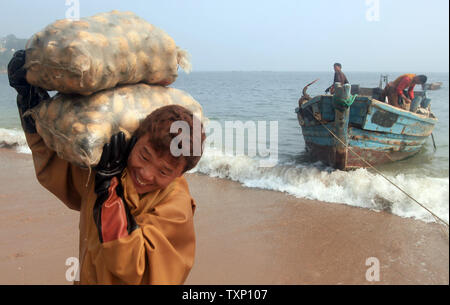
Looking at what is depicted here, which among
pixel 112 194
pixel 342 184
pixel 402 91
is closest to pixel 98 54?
pixel 112 194

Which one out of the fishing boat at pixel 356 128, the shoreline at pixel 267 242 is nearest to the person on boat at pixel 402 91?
the fishing boat at pixel 356 128

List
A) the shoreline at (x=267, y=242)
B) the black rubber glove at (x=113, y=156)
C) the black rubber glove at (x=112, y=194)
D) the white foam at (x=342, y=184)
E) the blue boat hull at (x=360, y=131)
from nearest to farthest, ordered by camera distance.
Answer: the black rubber glove at (x=112, y=194) → the black rubber glove at (x=113, y=156) → the shoreline at (x=267, y=242) → the white foam at (x=342, y=184) → the blue boat hull at (x=360, y=131)

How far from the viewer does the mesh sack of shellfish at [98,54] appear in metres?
1.36

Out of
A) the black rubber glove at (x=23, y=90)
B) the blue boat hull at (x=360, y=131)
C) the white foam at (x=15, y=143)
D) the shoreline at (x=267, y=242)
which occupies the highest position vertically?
the black rubber glove at (x=23, y=90)

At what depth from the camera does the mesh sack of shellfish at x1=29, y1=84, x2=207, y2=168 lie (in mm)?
1388

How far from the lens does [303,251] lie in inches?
173

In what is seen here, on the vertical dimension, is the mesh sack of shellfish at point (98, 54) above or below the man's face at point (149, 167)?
above

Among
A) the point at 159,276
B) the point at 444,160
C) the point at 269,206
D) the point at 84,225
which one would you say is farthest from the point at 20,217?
the point at 444,160

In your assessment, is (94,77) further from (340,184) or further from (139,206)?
(340,184)

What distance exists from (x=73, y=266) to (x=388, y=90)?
7.54 metres

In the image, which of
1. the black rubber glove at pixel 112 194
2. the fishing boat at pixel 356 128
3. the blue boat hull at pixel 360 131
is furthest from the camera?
the blue boat hull at pixel 360 131

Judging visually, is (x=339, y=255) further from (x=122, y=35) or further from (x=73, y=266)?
(x=122, y=35)

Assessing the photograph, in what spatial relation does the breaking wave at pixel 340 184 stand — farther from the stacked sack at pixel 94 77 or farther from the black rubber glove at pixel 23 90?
the black rubber glove at pixel 23 90

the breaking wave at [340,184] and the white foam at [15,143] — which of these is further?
the white foam at [15,143]
